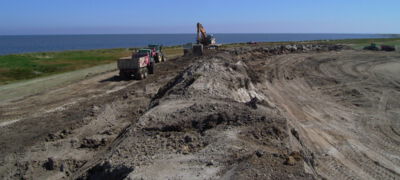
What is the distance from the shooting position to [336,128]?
14.5 meters

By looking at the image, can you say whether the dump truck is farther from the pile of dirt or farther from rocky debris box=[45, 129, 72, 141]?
the pile of dirt

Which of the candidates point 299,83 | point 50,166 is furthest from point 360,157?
point 299,83

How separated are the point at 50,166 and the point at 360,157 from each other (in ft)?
31.1

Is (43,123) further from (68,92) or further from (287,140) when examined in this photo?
(287,140)

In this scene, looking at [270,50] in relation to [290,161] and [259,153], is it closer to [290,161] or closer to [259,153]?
[259,153]

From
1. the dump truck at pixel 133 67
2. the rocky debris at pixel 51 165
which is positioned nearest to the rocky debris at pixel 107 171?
the rocky debris at pixel 51 165

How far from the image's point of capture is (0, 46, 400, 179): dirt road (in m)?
7.55

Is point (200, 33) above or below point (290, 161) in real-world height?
above

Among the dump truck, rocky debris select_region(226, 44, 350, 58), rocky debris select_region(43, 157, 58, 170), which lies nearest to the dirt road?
rocky debris select_region(43, 157, 58, 170)

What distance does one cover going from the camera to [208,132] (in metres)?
9.21

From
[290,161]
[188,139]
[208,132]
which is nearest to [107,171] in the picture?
[188,139]

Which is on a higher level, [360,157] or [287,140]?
[287,140]

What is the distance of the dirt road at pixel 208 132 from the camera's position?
24.8 ft

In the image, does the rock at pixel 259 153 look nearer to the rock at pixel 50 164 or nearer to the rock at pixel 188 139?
the rock at pixel 188 139
